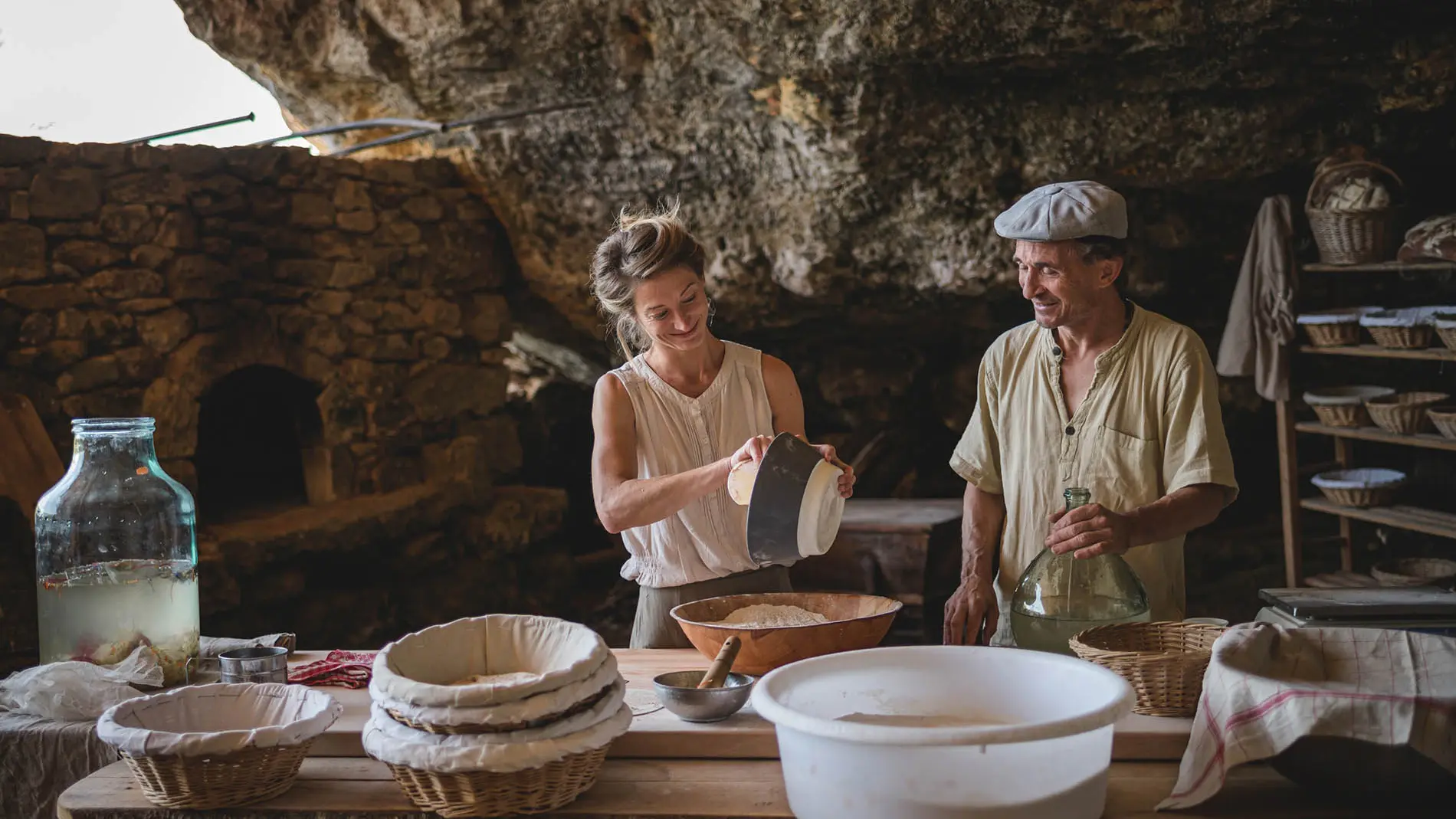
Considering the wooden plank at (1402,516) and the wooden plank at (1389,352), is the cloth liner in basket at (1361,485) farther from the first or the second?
the wooden plank at (1389,352)

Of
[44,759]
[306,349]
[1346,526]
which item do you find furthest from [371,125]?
[1346,526]

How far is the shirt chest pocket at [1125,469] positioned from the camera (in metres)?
2.58

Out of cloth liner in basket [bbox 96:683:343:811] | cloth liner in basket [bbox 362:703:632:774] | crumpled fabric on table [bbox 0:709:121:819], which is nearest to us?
cloth liner in basket [bbox 362:703:632:774]

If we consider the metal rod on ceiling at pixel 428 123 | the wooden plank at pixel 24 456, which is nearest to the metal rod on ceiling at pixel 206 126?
the metal rod on ceiling at pixel 428 123

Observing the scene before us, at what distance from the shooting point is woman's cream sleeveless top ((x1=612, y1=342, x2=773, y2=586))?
2762 millimetres

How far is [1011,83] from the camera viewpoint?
4988 millimetres

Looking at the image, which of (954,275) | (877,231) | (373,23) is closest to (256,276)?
(373,23)

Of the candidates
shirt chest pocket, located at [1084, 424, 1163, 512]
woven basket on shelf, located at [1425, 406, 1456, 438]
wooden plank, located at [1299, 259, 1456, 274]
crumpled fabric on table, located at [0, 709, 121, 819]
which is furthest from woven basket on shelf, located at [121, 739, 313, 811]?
wooden plank, located at [1299, 259, 1456, 274]

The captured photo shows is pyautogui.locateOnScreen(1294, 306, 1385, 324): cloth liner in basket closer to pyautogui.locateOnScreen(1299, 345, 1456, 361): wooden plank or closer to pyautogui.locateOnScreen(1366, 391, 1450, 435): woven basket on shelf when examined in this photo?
pyautogui.locateOnScreen(1299, 345, 1456, 361): wooden plank

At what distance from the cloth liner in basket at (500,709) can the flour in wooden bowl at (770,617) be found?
589 mm

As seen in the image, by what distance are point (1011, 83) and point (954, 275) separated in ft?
3.14

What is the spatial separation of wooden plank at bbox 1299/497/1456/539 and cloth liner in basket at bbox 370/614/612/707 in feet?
13.8

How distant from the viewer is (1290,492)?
552 centimetres

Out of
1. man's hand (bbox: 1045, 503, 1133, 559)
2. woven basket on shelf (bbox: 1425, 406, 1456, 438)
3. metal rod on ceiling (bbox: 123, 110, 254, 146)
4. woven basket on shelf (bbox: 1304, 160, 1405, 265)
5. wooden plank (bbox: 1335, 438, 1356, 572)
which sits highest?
metal rod on ceiling (bbox: 123, 110, 254, 146)
